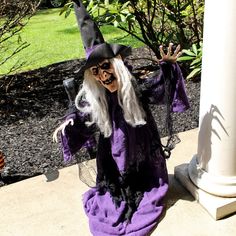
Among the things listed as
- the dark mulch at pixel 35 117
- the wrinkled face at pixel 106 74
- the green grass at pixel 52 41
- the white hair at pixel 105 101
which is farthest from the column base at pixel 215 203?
the green grass at pixel 52 41

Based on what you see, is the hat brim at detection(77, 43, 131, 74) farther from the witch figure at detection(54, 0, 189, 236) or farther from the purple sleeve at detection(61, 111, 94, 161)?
the purple sleeve at detection(61, 111, 94, 161)

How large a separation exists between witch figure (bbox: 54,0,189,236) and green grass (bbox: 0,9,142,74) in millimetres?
3295

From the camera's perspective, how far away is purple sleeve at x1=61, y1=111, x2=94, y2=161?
2.43 meters

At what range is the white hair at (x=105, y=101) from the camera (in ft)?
7.28

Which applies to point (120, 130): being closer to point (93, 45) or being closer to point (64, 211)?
point (93, 45)

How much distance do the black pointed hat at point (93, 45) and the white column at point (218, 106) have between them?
496 millimetres

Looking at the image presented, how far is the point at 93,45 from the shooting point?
2.21 metres

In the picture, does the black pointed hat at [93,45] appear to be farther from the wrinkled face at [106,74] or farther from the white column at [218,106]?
the white column at [218,106]

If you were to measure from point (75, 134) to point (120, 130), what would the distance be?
30 centimetres

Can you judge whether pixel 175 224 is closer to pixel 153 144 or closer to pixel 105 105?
pixel 153 144

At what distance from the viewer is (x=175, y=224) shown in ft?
8.08

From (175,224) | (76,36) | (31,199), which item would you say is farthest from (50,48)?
(175,224)

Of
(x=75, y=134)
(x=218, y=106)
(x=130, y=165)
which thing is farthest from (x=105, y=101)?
(x=218, y=106)

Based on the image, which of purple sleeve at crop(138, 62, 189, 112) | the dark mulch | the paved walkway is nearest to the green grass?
the dark mulch
